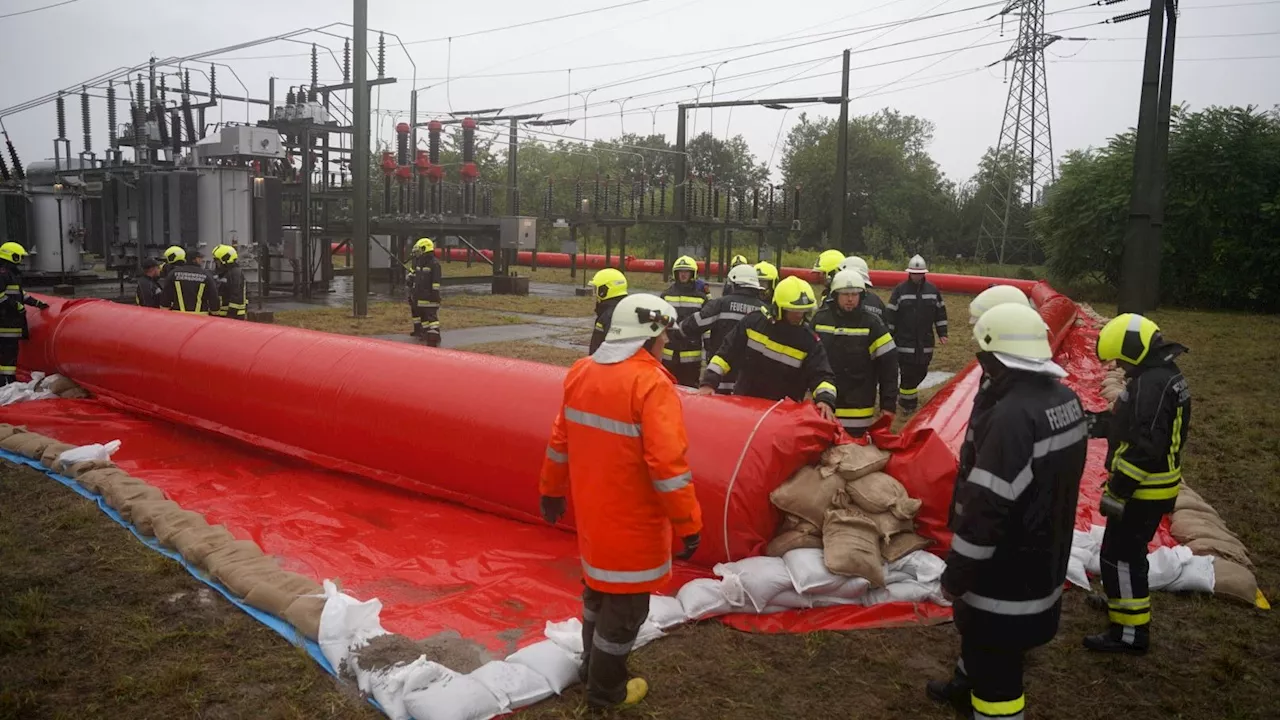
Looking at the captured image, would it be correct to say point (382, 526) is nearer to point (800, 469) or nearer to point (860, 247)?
point (800, 469)

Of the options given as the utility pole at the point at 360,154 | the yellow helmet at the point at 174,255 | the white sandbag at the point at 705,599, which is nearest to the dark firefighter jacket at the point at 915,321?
the white sandbag at the point at 705,599

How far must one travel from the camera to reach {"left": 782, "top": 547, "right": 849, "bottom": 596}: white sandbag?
431 centimetres

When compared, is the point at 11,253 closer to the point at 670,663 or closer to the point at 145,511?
the point at 145,511

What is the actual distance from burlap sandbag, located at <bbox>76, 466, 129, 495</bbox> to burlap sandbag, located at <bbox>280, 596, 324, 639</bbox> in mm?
2543

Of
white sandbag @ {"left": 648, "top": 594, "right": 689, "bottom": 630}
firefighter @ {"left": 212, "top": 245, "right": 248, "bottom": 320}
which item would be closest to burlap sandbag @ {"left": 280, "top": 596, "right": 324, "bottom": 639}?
white sandbag @ {"left": 648, "top": 594, "right": 689, "bottom": 630}

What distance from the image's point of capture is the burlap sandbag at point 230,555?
4.62m

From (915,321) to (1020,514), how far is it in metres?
6.21

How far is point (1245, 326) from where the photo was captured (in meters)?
18.7

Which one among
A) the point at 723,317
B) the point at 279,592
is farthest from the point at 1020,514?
the point at 723,317

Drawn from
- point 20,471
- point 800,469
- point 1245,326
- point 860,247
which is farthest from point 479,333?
point 860,247

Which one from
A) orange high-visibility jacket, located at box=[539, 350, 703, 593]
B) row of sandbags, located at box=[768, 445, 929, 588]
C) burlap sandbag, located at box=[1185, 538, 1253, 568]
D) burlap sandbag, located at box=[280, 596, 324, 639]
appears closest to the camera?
orange high-visibility jacket, located at box=[539, 350, 703, 593]

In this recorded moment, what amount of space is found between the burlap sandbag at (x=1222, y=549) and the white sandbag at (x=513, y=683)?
377 cm

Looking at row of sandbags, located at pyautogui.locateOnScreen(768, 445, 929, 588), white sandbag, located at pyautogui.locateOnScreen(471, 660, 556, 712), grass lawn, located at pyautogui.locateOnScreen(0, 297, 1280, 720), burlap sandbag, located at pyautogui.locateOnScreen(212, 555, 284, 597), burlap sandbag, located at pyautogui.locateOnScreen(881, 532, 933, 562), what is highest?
row of sandbags, located at pyautogui.locateOnScreen(768, 445, 929, 588)

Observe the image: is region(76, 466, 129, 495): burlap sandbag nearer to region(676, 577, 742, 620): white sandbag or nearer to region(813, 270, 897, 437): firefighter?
region(676, 577, 742, 620): white sandbag
